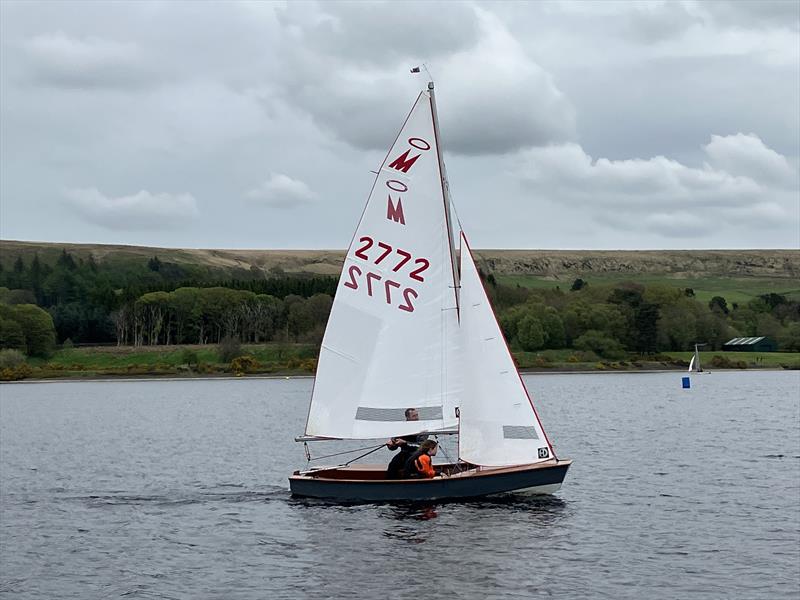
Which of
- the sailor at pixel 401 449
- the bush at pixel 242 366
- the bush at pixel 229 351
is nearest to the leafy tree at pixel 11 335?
the bush at pixel 229 351

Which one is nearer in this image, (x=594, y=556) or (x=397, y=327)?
(x=594, y=556)

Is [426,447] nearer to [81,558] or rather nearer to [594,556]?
[594,556]

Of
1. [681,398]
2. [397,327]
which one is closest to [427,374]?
[397,327]

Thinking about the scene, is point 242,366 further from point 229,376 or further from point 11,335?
point 11,335

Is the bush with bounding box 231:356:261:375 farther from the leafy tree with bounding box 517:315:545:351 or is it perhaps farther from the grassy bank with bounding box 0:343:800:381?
the leafy tree with bounding box 517:315:545:351

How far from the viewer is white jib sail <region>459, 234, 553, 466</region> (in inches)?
1431

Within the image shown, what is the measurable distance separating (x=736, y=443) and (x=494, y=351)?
3129 centimetres

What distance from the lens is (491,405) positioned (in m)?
36.4

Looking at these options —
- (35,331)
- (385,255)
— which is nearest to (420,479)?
(385,255)

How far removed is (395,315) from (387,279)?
51.0 inches

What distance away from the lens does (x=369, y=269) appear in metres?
36.9

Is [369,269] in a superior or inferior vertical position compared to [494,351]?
superior

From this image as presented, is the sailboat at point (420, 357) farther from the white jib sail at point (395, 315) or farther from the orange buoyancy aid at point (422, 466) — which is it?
the orange buoyancy aid at point (422, 466)

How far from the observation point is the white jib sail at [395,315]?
3641 cm
